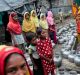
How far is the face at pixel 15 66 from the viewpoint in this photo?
1.87 m

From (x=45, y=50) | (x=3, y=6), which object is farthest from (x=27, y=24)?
(x=45, y=50)

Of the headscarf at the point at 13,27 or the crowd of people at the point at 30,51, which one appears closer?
the crowd of people at the point at 30,51

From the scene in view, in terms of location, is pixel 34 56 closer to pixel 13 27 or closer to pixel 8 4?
pixel 13 27

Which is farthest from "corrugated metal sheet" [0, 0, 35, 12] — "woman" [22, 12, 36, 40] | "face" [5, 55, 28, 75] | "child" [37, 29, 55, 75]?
"face" [5, 55, 28, 75]

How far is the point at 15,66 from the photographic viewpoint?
1897 mm

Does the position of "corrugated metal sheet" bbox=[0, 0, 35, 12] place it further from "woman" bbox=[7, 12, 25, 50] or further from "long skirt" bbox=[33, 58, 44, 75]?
"long skirt" bbox=[33, 58, 44, 75]

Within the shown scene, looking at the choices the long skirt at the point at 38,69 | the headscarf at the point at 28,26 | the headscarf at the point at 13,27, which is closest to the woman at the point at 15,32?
the headscarf at the point at 13,27

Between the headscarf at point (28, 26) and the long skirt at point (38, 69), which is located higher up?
the headscarf at point (28, 26)

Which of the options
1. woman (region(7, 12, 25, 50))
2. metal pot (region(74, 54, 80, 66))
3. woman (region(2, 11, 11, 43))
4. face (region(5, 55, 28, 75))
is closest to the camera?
face (region(5, 55, 28, 75))

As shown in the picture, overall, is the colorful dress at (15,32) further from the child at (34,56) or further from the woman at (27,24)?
the child at (34,56)

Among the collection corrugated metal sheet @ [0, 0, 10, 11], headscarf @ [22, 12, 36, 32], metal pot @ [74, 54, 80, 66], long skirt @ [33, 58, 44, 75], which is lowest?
metal pot @ [74, 54, 80, 66]

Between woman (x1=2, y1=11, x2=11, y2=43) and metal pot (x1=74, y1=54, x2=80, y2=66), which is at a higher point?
woman (x1=2, y1=11, x2=11, y2=43)

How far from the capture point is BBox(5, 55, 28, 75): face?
1873mm

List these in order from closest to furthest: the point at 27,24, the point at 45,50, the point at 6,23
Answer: the point at 45,50
the point at 27,24
the point at 6,23
